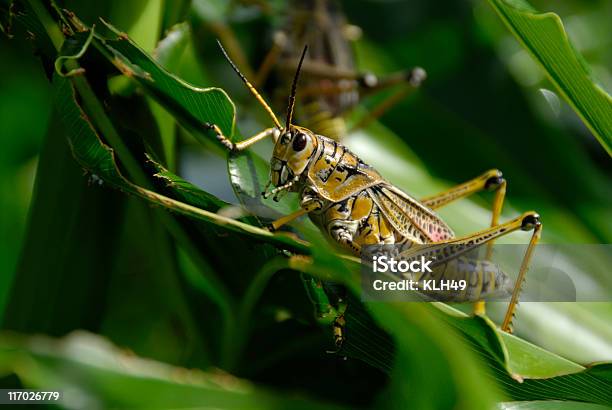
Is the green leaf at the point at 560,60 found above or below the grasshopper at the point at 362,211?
above

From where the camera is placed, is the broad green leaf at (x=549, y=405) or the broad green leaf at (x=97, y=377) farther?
the broad green leaf at (x=549, y=405)

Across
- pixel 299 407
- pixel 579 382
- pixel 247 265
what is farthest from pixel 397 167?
pixel 299 407

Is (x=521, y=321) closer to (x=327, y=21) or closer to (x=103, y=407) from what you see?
(x=103, y=407)

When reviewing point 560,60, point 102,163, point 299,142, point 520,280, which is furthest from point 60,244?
point 520,280

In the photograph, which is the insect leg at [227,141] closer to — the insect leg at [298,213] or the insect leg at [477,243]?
the insect leg at [298,213]

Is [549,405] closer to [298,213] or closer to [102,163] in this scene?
[298,213]

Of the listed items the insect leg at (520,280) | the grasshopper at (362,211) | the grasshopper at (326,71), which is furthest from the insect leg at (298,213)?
the grasshopper at (326,71)
